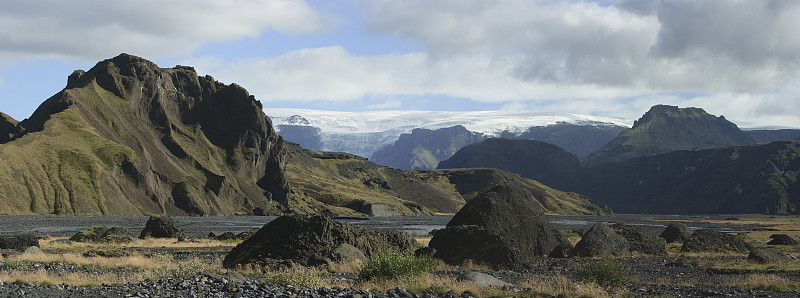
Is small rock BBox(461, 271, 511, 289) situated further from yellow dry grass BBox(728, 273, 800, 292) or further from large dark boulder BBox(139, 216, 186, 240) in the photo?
large dark boulder BBox(139, 216, 186, 240)

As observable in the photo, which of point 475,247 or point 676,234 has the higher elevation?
point 475,247

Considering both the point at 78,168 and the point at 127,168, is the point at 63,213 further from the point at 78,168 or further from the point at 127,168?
the point at 127,168

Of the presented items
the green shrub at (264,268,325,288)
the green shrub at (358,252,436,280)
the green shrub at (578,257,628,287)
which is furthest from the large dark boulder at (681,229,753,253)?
the green shrub at (264,268,325,288)

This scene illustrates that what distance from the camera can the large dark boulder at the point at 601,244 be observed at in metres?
51.3

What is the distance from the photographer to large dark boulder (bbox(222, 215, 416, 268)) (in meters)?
34.7

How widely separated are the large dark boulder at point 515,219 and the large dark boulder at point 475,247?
7.49 metres

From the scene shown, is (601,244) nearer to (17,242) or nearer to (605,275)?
(605,275)

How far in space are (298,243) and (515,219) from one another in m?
20.6

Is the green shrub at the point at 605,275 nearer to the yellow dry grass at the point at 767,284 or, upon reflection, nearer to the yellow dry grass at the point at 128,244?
the yellow dry grass at the point at 767,284

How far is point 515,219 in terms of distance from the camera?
50875mm

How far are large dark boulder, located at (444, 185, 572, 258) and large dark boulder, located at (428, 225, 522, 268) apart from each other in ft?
24.6

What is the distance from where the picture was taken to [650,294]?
86.8 ft

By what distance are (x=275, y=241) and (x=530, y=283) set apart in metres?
13.8

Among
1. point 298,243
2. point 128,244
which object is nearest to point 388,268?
point 298,243
